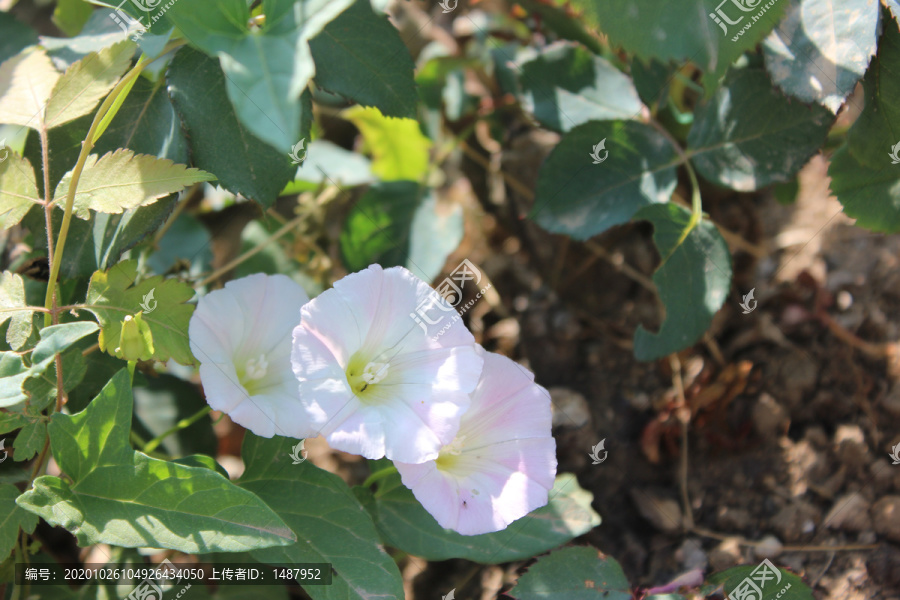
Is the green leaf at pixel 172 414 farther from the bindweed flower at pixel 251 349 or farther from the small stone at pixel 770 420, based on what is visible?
the small stone at pixel 770 420

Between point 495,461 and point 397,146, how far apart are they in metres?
1.39

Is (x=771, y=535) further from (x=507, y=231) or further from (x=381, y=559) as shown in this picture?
(x=507, y=231)

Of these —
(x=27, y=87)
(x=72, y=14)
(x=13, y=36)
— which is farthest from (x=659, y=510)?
(x=13, y=36)

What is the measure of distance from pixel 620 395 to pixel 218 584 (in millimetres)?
1252

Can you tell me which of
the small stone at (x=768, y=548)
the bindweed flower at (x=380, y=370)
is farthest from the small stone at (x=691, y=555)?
the bindweed flower at (x=380, y=370)

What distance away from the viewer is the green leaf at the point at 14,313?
1268 millimetres

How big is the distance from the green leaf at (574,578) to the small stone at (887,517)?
0.73 meters

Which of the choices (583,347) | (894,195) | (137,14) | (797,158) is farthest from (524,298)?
(137,14)

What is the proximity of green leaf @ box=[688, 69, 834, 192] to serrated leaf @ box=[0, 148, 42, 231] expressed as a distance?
157 cm

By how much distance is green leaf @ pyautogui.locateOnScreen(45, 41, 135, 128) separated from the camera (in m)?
1.33

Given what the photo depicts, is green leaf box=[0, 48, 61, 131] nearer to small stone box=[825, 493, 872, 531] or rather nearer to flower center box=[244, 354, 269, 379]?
flower center box=[244, 354, 269, 379]

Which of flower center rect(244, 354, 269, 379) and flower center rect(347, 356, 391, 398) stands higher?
flower center rect(347, 356, 391, 398)

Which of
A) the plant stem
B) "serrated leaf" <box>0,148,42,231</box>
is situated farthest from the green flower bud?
the plant stem

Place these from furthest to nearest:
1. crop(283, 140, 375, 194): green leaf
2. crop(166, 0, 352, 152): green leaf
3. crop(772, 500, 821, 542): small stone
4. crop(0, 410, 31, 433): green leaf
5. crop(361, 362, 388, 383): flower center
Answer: crop(283, 140, 375, 194): green leaf → crop(772, 500, 821, 542): small stone → crop(361, 362, 388, 383): flower center → crop(0, 410, 31, 433): green leaf → crop(166, 0, 352, 152): green leaf
